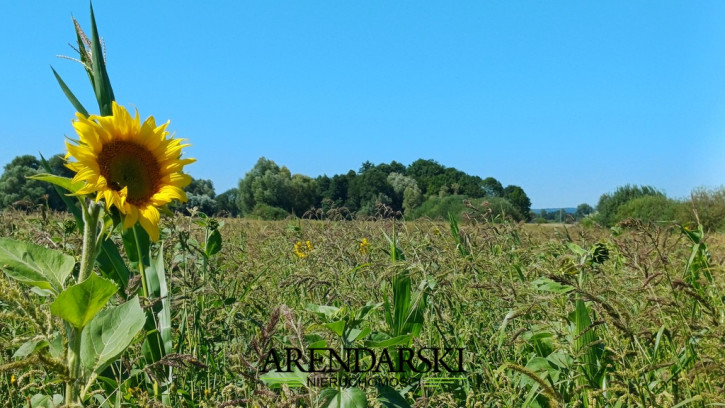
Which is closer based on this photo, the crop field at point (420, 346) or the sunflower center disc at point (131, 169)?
the crop field at point (420, 346)

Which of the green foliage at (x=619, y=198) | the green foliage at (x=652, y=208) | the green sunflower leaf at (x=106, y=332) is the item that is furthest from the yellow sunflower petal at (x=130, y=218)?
the green foliage at (x=619, y=198)

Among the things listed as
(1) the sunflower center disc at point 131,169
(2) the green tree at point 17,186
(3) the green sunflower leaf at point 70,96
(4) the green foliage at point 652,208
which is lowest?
(1) the sunflower center disc at point 131,169

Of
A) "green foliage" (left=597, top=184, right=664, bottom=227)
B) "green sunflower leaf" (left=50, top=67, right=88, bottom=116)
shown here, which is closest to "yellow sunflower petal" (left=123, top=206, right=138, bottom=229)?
"green sunflower leaf" (left=50, top=67, right=88, bottom=116)

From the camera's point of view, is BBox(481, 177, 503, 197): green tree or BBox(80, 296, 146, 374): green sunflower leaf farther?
BBox(481, 177, 503, 197): green tree

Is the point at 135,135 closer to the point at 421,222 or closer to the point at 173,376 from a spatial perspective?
the point at 173,376

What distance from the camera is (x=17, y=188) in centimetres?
4428

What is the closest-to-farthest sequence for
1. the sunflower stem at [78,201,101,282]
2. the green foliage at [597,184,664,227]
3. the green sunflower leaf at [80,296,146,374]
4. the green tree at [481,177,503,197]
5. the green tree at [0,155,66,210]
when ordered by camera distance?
the green sunflower leaf at [80,296,146,374] < the sunflower stem at [78,201,101,282] < the green foliage at [597,184,664,227] < the green tree at [0,155,66,210] < the green tree at [481,177,503,197]

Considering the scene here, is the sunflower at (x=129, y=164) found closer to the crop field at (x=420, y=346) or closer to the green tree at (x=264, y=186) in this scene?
the crop field at (x=420, y=346)

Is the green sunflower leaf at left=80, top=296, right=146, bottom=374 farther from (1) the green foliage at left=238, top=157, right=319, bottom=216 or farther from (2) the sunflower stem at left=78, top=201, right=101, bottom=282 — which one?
(1) the green foliage at left=238, top=157, right=319, bottom=216

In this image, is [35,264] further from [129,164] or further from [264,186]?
[264,186]

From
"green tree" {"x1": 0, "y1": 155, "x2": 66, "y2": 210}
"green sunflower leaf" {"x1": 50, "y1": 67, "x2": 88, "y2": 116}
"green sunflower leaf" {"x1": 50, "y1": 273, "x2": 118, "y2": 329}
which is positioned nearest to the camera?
"green sunflower leaf" {"x1": 50, "y1": 273, "x2": 118, "y2": 329}

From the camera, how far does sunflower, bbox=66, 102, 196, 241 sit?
5.67ft

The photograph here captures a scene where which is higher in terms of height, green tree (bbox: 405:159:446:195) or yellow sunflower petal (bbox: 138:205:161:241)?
green tree (bbox: 405:159:446:195)

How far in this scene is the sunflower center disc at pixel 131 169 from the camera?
181 cm
